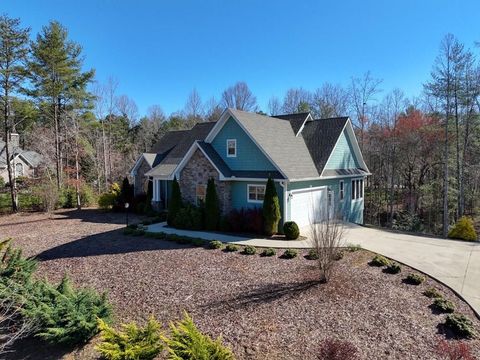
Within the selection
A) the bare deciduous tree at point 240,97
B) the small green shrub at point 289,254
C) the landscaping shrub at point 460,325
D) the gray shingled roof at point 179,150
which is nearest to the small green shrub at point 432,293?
the landscaping shrub at point 460,325

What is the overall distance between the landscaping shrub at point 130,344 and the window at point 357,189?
60.7ft

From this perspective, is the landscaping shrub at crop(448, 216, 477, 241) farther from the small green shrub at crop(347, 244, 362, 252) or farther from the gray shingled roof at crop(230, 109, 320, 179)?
the gray shingled roof at crop(230, 109, 320, 179)

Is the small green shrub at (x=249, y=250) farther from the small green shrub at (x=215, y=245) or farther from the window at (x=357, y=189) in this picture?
the window at (x=357, y=189)

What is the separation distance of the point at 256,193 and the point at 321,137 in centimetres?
646

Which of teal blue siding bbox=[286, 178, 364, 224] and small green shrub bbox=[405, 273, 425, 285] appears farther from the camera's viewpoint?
teal blue siding bbox=[286, 178, 364, 224]

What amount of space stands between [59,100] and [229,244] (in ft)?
74.8

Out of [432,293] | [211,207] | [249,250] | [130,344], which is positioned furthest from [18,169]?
[432,293]

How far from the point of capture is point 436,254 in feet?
38.7

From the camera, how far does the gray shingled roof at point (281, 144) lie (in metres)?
15.8

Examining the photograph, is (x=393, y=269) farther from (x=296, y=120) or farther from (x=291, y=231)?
(x=296, y=120)

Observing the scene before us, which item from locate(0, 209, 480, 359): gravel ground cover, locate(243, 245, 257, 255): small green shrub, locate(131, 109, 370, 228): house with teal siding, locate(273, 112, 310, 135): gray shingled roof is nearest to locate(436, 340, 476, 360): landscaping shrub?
locate(0, 209, 480, 359): gravel ground cover

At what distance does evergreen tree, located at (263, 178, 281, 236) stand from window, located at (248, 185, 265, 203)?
1.12 m

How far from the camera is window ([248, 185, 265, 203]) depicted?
1592 cm

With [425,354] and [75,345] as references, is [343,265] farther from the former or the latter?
[75,345]
